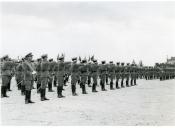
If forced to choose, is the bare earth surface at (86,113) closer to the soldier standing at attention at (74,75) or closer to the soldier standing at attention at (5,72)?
the soldier standing at attention at (5,72)

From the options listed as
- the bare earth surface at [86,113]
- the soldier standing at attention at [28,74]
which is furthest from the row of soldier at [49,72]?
the bare earth surface at [86,113]

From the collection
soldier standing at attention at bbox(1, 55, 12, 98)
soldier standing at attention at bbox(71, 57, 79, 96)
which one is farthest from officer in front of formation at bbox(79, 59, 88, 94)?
soldier standing at attention at bbox(1, 55, 12, 98)

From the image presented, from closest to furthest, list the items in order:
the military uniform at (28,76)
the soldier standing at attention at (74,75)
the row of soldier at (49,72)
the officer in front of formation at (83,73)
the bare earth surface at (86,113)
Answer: the bare earth surface at (86,113) → the military uniform at (28,76) → the row of soldier at (49,72) → the soldier standing at attention at (74,75) → the officer in front of formation at (83,73)

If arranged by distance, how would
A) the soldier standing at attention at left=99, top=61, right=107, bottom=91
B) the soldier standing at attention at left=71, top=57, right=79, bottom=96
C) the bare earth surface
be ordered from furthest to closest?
the soldier standing at attention at left=99, top=61, right=107, bottom=91 → the soldier standing at attention at left=71, top=57, right=79, bottom=96 → the bare earth surface

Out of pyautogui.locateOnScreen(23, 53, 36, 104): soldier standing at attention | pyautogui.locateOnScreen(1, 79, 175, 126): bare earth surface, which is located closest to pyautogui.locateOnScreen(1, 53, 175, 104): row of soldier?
pyautogui.locateOnScreen(23, 53, 36, 104): soldier standing at attention

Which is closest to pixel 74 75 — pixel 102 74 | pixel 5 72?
pixel 5 72

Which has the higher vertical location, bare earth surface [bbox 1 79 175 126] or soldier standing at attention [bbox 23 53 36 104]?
soldier standing at attention [bbox 23 53 36 104]

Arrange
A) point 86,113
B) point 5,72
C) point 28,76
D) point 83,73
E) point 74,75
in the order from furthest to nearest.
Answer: point 83,73 → point 74,75 → point 5,72 → point 28,76 → point 86,113

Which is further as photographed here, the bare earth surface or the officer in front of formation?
the officer in front of formation

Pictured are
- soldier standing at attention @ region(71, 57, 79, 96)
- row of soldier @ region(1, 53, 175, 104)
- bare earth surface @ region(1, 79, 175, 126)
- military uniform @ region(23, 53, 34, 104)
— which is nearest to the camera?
bare earth surface @ region(1, 79, 175, 126)

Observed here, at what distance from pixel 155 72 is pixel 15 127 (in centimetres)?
3594

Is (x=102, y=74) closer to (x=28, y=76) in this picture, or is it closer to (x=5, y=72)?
(x=5, y=72)

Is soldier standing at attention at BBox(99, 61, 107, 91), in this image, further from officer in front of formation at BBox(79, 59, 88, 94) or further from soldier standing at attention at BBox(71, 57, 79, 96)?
soldier standing at attention at BBox(71, 57, 79, 96)

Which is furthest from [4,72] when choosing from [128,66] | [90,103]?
[128,66]
